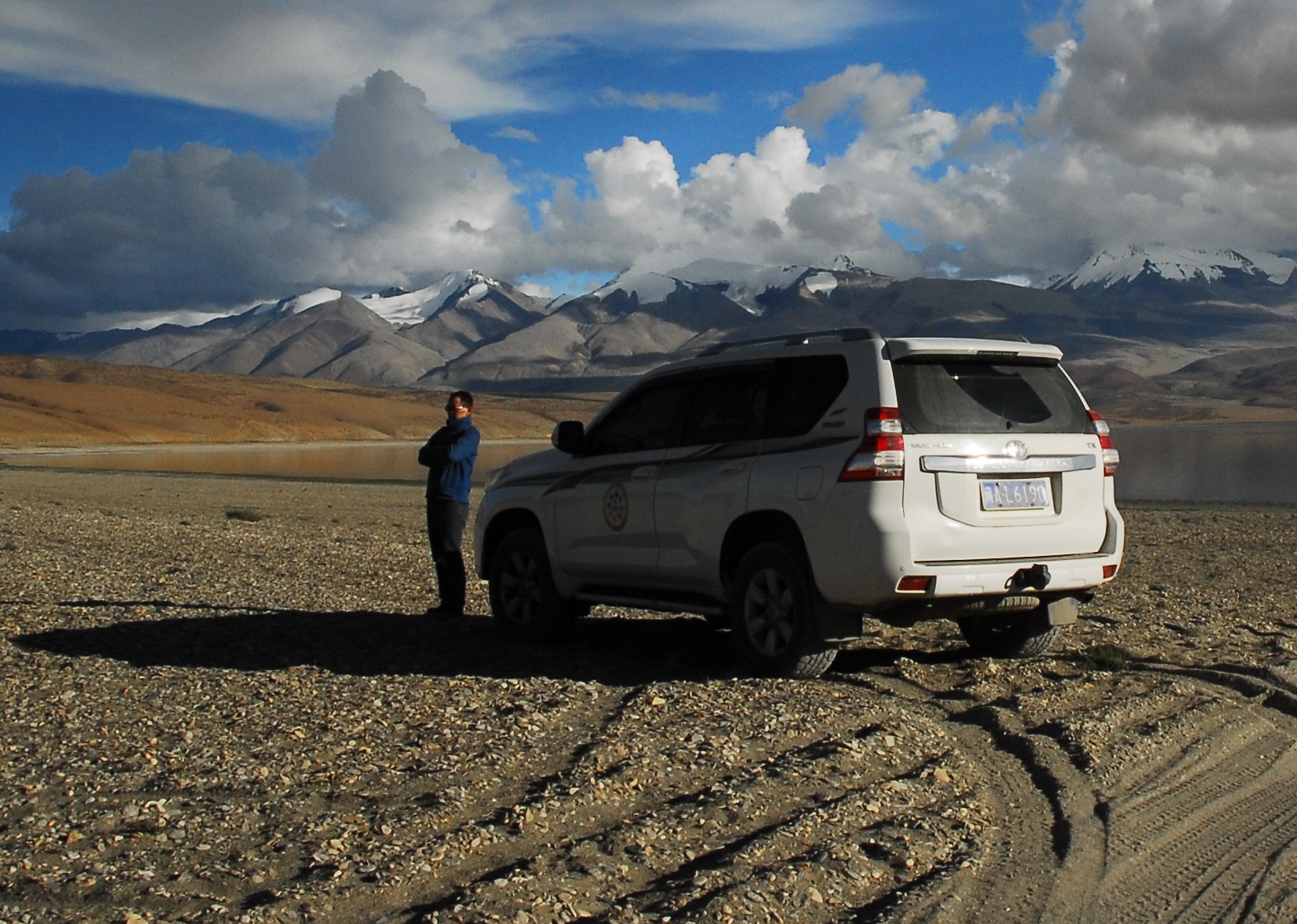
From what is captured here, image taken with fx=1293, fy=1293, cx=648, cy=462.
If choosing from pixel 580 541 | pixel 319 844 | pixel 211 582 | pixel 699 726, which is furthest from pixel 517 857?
pixel 211 582

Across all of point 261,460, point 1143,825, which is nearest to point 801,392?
point 1143,825

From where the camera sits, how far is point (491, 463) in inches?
3132

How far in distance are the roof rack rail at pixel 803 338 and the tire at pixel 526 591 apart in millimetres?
2078

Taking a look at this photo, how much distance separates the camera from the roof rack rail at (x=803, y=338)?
775cm

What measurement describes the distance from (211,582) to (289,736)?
7960 millimetres

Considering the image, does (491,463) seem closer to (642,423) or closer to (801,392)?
(642,423)

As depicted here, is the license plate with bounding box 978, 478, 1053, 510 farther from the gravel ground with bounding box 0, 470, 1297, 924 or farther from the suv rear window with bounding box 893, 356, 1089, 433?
the gravel ground with bounding box 0, 470, 1297, 924

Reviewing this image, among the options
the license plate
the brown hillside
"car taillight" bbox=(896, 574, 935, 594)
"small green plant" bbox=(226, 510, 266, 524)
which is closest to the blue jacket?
"car taillight" bbox=(896, 574, 935, 594)

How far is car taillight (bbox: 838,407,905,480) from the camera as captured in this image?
7238 millimetres

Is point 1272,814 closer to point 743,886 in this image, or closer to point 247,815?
point 743,886

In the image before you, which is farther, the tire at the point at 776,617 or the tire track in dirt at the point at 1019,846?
the tire at the point at 776,617

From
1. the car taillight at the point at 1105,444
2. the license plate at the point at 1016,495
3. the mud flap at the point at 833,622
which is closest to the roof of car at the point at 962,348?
the car taillight at the point at 1105,444

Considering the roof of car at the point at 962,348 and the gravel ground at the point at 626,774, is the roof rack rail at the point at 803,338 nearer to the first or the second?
the roof of car at the point at 962,348

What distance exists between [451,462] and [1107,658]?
5488mm
